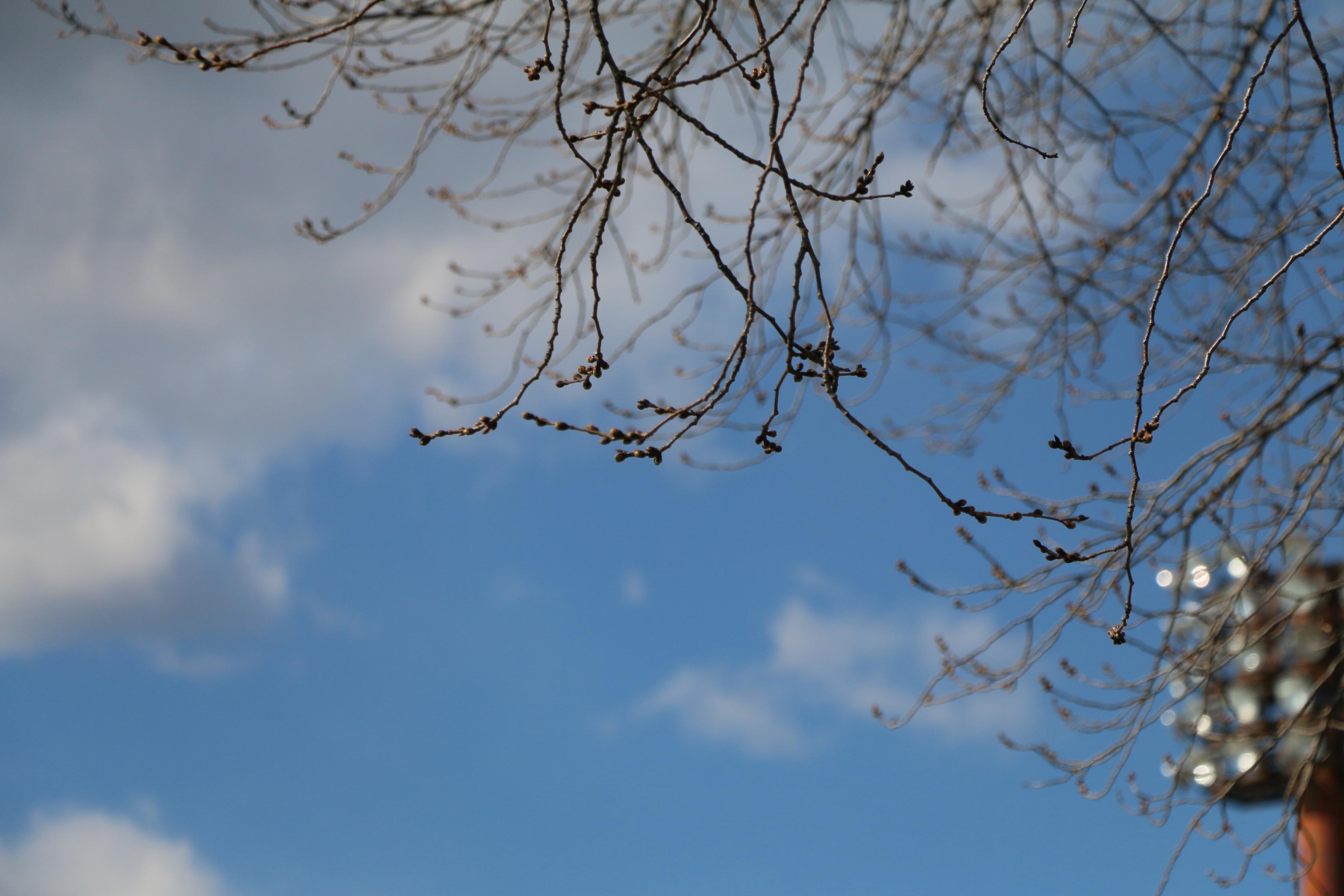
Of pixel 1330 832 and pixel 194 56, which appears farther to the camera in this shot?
pixel 1330 832

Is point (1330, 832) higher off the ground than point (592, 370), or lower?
higher

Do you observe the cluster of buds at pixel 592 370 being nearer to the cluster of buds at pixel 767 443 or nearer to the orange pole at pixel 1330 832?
the cluster of buds at pixel 767 443

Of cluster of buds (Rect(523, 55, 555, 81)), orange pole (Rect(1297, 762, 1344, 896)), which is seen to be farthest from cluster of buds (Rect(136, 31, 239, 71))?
orange pole (Rect(1297, 762, 1344, 896))

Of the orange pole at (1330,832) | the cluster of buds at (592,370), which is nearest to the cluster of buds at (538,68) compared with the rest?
the cluster of buds at (592,370)

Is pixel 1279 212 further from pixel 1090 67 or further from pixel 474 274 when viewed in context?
pixel 474 274

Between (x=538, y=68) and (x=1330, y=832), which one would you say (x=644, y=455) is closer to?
(x=538, y=68)

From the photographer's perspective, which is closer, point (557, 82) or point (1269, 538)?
point (557, 82)

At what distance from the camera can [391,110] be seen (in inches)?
160

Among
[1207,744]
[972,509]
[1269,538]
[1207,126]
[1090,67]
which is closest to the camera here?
[972,509]

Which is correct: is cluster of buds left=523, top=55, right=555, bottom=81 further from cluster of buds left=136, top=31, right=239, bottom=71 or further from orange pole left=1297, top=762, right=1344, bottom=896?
orange pole left=1297, top=762, right=1344, bottom=896

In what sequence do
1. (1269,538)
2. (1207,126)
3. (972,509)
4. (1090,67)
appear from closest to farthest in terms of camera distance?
(972,509), (1269,538), (1207,126), (1090,67)

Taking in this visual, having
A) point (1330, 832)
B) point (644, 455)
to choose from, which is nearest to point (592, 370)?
point (644, 455)

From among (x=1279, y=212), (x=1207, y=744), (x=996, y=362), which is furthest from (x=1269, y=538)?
(x=1279, y=212)

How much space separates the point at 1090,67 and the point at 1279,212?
1.00 m
